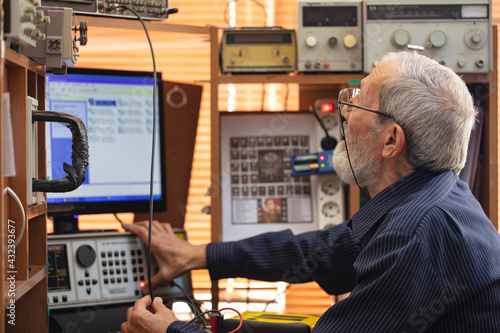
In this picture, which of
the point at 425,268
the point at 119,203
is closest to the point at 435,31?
the point at 425,268

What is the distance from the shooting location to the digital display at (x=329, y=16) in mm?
1675

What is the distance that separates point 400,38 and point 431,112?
53cm

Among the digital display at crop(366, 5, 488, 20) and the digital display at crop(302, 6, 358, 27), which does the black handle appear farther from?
the digital display at crop(366, 5, 488, 20)

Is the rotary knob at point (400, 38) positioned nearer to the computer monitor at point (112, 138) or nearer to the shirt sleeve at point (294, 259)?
the shirt sleeve at point (294, 259)

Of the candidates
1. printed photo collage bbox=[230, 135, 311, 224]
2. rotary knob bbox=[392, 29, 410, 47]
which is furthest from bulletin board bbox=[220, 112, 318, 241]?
rotary knob bbox=[392, 29, 410, 47]

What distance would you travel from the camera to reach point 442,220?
1.03 metres

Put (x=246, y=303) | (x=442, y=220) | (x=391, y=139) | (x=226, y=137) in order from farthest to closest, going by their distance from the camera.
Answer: (x=246, y=303) < (x=226, y=137) < (x=391, y=139) < (x=442, y=220)

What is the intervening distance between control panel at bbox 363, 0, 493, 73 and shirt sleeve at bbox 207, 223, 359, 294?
1.70 feet

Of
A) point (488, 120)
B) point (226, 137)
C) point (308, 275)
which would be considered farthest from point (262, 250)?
point (488, 120)

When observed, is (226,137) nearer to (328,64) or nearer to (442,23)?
(328,64)

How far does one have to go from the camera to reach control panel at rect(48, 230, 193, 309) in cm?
145

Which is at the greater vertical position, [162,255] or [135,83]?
[135,83]

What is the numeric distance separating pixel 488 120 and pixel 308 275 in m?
0.71

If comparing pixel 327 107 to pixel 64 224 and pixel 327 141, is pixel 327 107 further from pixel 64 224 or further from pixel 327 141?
pixel 64 224
